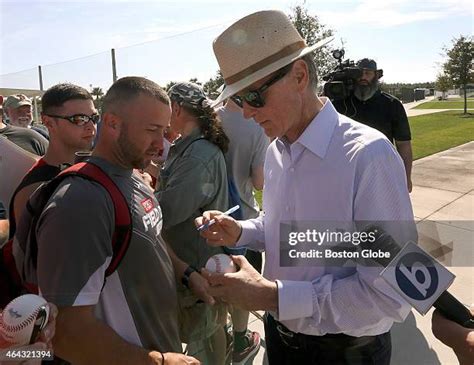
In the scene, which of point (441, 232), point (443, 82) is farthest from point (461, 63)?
point (441, 232)

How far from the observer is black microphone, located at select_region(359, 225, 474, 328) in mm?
1366

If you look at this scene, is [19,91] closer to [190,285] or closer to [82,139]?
[82,139]

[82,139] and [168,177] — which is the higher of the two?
[82,139]

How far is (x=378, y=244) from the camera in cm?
145

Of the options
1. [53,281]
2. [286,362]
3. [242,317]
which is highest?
[53,281]

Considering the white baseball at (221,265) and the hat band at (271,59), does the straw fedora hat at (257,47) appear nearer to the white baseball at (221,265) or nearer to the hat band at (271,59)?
the hat band at (271,59)

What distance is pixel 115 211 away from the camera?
1.42m

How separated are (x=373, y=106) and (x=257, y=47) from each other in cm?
277

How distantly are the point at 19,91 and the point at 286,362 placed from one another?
35.4ft

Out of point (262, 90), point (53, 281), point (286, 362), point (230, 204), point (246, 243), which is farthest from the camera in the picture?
point (230, 204)

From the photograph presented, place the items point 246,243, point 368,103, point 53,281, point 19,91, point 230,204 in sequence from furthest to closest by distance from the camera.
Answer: point 19,91
point 368,103
point 230,204
point 246,243
point 53,281

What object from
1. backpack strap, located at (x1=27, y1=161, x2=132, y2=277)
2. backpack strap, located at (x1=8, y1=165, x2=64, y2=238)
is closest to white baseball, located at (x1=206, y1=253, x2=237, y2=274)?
backpack strap, located at (x1=27, y1=161, x2=132, y2=277)

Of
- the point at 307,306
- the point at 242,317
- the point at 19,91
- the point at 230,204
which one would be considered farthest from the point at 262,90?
the point at 19,91

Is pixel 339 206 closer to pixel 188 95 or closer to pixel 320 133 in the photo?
pixel 320 133
